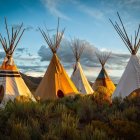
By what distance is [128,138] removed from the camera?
6500 mm

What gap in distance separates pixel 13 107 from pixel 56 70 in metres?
8.27

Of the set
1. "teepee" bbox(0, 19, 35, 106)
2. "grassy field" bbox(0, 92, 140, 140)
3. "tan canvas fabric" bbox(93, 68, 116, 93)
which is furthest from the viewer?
"tan canvas fabric" bbox(93, 68, 116, 93)

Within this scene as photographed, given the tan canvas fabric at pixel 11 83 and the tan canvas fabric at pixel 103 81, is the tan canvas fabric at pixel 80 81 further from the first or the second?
the tan canvas fabric at pixel 11 83

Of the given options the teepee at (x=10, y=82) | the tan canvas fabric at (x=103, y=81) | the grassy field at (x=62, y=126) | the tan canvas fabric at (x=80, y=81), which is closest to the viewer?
the grassy field at (x=62, y=126)

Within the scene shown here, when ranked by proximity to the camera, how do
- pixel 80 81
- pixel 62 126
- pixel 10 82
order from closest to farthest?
1. pixel 62 126
2. pixel 10 82
3. pixel 80 81

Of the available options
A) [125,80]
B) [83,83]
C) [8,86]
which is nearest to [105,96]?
[125,80]

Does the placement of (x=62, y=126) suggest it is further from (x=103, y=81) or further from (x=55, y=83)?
(x=103, y=81)

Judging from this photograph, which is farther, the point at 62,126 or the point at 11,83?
the point at 11,83

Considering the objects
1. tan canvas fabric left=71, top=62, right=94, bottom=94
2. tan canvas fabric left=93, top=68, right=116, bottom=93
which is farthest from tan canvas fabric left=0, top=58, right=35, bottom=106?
tan canvas fabric left=93, top=68, right=116, bottom=93

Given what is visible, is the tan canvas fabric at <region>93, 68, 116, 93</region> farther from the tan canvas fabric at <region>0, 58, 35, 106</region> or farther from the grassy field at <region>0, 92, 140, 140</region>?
the grassy field at <region>0, 92, 140, 140</region>

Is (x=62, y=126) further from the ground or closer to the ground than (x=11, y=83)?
closer to the ground

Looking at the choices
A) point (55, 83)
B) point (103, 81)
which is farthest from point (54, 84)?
point (103, 81)

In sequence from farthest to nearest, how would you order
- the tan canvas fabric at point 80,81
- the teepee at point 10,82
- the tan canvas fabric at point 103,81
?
the tan canvas fabric at point 103,81
the tan canvas fabric at point 80,81
the teepee at point 10,82

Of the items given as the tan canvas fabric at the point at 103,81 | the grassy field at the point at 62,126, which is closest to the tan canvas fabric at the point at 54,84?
the grassy field at the point at 62,126
